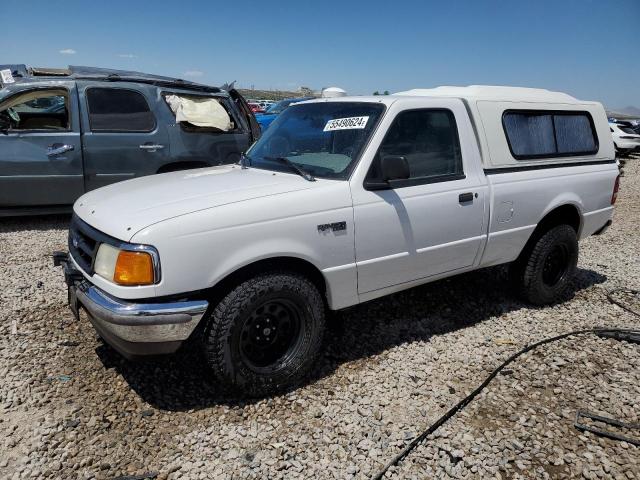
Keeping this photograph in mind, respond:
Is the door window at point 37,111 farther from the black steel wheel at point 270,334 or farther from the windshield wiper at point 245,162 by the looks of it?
the black steel wheel at point 270,334

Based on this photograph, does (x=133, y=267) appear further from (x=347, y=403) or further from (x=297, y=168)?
(x=347, y=403)

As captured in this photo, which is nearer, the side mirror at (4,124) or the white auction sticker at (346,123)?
the white auction sticker at (346,123)

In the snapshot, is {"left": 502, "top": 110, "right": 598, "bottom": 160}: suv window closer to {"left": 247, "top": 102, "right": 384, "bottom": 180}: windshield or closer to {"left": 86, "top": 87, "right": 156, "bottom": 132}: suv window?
{"left": 247, "top": 102, "right": 384, "bottom": 180}: windshield

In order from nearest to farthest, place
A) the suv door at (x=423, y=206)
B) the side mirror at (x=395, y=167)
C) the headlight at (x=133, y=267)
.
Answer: the headlight at (x=133, y=267) → the side mirror at (x=395, y=167) → the suv door at (x=423, y=206)

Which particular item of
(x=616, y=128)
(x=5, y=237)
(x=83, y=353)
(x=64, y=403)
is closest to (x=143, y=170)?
(x=5, y=237)

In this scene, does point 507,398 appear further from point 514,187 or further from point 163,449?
point 163,449

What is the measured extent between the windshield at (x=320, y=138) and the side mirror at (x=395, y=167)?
22cm

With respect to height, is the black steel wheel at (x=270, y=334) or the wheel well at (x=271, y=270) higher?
the wheel well at (x=271, y=270)

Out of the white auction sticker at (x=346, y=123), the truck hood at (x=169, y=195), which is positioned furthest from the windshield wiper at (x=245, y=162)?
the white auction sticker at (x=346, y=123)

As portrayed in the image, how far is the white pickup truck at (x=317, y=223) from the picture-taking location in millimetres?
2648

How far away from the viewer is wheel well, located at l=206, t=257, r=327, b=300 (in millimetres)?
2867

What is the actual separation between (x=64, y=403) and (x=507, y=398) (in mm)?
2773

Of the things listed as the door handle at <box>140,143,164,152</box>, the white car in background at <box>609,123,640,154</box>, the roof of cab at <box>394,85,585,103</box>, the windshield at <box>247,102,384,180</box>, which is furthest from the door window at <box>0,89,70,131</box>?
the white car in background at <box>609,123,640,154</box>

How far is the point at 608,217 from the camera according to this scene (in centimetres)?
496
